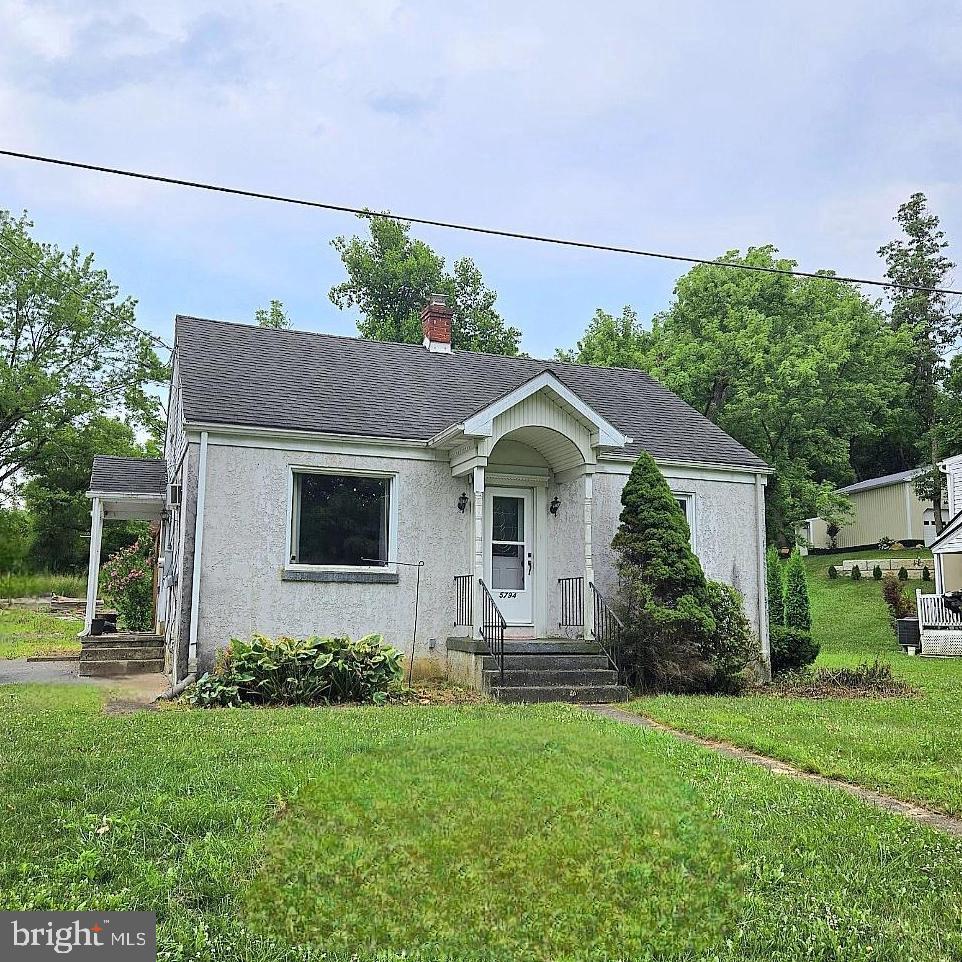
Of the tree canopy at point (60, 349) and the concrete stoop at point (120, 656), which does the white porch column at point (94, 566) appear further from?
the tree canopy at point (60, 349)

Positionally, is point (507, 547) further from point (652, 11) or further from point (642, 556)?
point (652, 11)

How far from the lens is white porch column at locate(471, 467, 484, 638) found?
40.7 ft

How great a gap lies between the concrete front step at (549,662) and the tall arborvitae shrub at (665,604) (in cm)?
64

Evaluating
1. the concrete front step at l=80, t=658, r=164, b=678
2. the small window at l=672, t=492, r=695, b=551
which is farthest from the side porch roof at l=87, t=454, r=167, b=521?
the small window at l=672, t=492, r=695, b=551

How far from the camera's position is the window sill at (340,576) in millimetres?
12281

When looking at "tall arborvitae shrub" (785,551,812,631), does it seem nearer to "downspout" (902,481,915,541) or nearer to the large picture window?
the large picture window

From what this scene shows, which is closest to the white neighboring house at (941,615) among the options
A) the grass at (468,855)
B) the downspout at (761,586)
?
the downspout at (761,586)

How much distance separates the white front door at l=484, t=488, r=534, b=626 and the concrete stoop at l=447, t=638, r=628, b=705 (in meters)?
1.29

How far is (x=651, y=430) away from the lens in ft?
51.1

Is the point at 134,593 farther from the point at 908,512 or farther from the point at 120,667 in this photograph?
the point at 908,512

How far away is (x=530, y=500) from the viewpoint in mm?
14250

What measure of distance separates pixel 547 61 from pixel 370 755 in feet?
28.0

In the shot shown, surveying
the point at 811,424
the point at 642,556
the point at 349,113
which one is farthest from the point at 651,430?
the point at 811,424

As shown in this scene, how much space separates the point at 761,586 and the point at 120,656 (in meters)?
11.0
